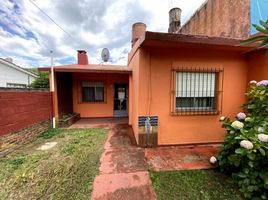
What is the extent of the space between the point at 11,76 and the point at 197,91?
46.0 feet

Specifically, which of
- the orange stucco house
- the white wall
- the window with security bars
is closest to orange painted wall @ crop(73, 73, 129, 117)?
the window with security bars

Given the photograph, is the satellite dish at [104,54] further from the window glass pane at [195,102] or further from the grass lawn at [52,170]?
the window glass pane at [195,102]

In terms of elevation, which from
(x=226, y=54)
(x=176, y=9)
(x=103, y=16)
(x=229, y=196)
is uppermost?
(x=176, y=9)

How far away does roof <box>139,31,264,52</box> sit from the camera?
3275 mm

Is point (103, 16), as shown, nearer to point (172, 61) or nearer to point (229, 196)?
point (172, 61)

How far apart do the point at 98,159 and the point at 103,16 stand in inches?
297

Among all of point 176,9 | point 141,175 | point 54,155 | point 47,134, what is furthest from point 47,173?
point 176,9

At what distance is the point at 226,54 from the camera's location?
14.0ft

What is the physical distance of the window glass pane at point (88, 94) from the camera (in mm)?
8484

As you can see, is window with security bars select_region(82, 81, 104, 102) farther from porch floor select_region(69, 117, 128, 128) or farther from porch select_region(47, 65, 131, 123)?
porch floor select_region(69, 117, 128, 128)

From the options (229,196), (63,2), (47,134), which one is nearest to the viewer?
(229,196)

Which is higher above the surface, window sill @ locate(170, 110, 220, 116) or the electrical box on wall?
window sill @ locate(170, 110, 220, 116)

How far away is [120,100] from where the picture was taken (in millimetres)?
8867

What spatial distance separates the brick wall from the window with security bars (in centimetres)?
Result: 665
